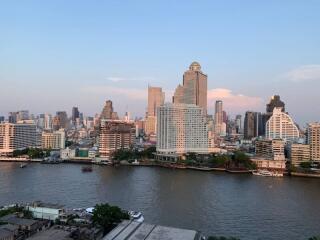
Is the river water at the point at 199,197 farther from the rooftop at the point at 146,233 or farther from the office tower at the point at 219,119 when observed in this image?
the office tower at the point at 219,119

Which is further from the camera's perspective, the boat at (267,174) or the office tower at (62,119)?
the office tower at (62,119)

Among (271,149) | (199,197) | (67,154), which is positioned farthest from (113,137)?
(199,197)

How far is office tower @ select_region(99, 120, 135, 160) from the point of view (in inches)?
1023

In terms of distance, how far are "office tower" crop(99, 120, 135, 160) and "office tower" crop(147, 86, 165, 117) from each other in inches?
1404

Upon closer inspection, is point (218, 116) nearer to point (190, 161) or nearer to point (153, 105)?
point (153, 105)

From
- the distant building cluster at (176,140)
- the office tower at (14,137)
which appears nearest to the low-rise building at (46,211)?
the distant building cluster at (176,140)

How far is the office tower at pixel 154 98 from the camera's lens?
6469 cm

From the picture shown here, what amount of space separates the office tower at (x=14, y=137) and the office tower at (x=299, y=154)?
19.0 meters

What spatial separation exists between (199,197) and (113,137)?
15.1 metres

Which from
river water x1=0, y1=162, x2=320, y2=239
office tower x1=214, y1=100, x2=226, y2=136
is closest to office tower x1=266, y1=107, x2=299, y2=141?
river water x1=0, y1=162, x2=320, y2=239

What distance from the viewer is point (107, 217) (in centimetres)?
777

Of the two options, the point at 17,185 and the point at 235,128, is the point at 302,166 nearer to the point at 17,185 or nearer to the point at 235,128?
the point at 17,185

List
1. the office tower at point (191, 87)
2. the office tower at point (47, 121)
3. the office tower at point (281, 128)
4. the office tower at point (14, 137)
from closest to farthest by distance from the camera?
1. the office tower at point (14, 137)
2. the office tower at point (281, 128)
3. the office tower at point (191, 87)
4. the office tower at point (47, 121)

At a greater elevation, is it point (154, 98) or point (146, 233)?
point (154, 98)
